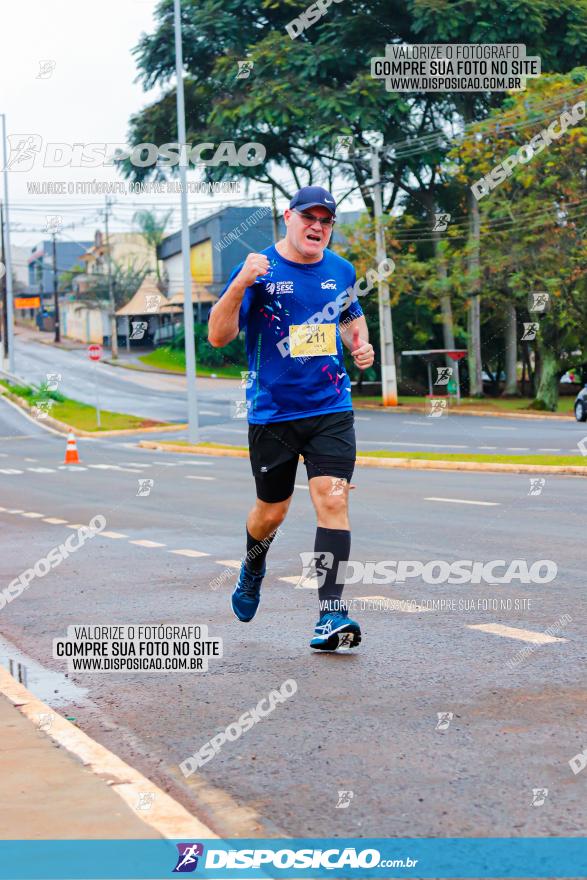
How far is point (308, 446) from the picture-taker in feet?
20.4

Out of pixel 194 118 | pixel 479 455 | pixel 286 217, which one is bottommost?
pixel 479 455

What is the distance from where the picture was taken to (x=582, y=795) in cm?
388

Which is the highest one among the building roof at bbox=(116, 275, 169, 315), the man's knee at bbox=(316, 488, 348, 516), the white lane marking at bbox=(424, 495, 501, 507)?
the building roof at bbox=(116, 275, 169, 315)

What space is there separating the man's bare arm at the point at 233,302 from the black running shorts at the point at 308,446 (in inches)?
18.9

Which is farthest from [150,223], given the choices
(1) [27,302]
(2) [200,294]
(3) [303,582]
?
(3) [303,582]

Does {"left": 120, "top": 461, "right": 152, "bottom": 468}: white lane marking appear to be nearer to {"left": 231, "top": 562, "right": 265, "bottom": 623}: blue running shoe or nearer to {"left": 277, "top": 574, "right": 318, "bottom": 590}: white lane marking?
{"left": 277, "top": 574, "right": 318, "bottom": 590}: white lane marking

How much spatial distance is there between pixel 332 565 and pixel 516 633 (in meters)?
1.04

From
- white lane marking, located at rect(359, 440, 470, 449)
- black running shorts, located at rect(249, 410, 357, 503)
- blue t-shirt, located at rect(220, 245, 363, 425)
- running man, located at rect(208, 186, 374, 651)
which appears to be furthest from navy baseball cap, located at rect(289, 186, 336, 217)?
white lane marking, located at rect(359, 440, 470, 449)

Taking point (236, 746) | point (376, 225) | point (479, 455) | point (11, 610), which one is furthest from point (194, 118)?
point (236, 746)

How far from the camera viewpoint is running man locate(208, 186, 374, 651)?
19.9ft

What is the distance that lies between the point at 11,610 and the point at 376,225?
122 feet

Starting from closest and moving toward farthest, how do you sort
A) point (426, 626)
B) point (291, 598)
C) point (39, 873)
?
point (39, 873) → point (426, 626) → point (291, 598)

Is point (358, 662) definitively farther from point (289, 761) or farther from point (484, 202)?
point (484, 202)

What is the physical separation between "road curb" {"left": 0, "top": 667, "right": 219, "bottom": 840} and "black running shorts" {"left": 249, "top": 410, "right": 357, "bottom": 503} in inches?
62.3
